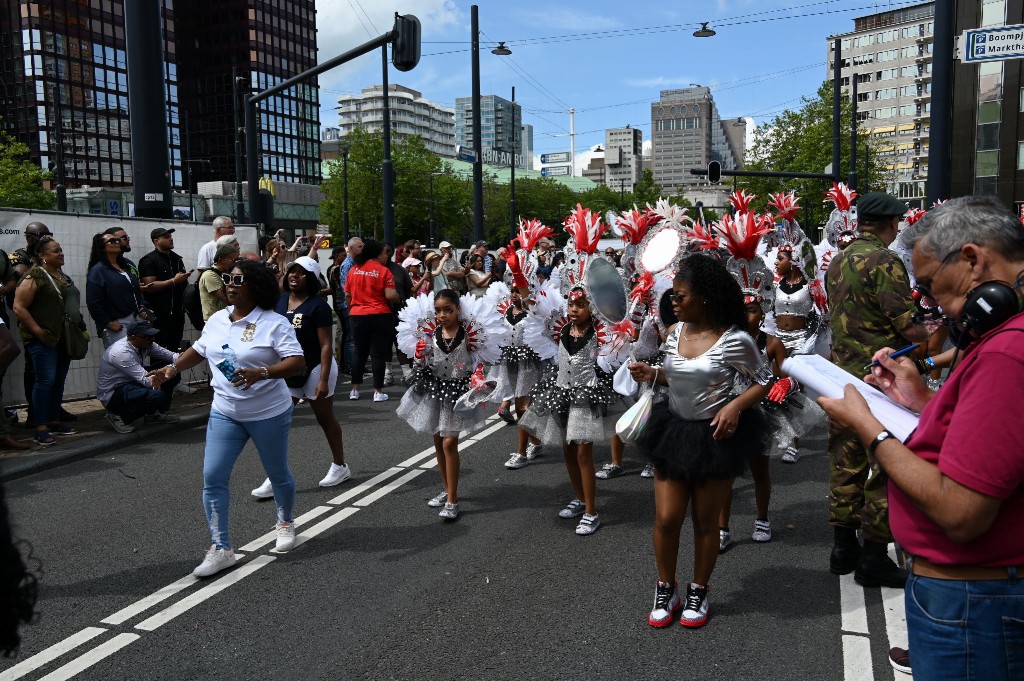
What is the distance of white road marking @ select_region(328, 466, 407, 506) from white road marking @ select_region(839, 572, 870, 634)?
12.3 feet

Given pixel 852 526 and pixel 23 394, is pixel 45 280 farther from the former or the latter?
pixel 852 526

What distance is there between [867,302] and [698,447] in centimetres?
137

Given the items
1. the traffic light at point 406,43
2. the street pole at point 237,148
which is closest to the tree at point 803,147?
the street pole at point 237,148

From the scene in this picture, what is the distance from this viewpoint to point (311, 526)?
6141 millimetres

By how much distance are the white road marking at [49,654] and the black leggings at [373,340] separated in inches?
284

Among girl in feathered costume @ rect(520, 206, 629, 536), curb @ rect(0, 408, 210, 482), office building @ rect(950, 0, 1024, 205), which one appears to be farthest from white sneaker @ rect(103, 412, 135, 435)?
office building @ rect(950, 0, 1024, 205)

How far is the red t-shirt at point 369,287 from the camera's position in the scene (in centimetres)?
1147

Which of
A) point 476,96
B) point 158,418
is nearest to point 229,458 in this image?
point 158,418

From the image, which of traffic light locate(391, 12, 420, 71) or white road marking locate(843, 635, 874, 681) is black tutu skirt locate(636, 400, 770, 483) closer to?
white road marking locate(843, 635, 874, 681)

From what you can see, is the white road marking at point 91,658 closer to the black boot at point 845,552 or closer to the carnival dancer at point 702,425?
the carnival dancer at point 702,425

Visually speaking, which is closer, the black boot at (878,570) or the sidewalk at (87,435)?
the black boot at (878,570)

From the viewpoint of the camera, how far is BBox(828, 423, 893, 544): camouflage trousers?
4.61 metres

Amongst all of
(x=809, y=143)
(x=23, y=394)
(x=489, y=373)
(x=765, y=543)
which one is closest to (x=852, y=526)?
(x=765, y=543)

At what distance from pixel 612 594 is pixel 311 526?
7.93ft
